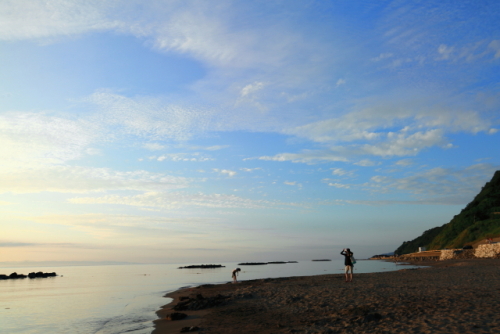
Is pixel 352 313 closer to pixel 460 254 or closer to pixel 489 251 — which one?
pixel 489 251

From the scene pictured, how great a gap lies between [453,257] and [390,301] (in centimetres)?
7031

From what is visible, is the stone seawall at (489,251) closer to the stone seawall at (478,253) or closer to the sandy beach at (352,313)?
the stone seawall at (478,253)

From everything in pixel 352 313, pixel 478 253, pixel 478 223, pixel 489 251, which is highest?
pixel 478 223

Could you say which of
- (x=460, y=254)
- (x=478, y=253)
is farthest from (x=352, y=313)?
(x=460, y=254)

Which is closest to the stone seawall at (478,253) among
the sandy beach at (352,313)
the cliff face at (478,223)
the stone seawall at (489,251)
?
the stone seawall at (489,251)

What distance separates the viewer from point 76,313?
84.9ft

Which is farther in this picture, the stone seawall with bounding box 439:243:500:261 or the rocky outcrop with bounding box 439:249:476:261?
the rocky outcrop with bounding box 439:249:476:261

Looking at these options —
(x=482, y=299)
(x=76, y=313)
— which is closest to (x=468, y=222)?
(x=482, y=299)

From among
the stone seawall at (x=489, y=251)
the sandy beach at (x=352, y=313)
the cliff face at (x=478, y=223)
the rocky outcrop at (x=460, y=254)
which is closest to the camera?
the sandy beach at (x=352, y=313)

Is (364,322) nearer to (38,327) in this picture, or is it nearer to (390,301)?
(390,301)

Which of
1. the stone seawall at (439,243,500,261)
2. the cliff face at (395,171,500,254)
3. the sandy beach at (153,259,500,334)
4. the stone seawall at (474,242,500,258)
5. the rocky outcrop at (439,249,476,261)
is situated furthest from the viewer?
the cliff face at (395,171,500,254)

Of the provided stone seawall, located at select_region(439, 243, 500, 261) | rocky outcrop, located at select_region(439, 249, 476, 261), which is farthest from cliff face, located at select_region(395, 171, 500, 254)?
stone seawall, located at select_region(439, 243, 500, 261)

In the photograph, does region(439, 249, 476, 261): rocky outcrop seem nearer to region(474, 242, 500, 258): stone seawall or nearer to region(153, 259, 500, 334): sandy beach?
region(474, 242, 500, 258): stone seawall

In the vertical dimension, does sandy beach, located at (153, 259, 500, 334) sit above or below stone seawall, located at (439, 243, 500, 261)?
above
